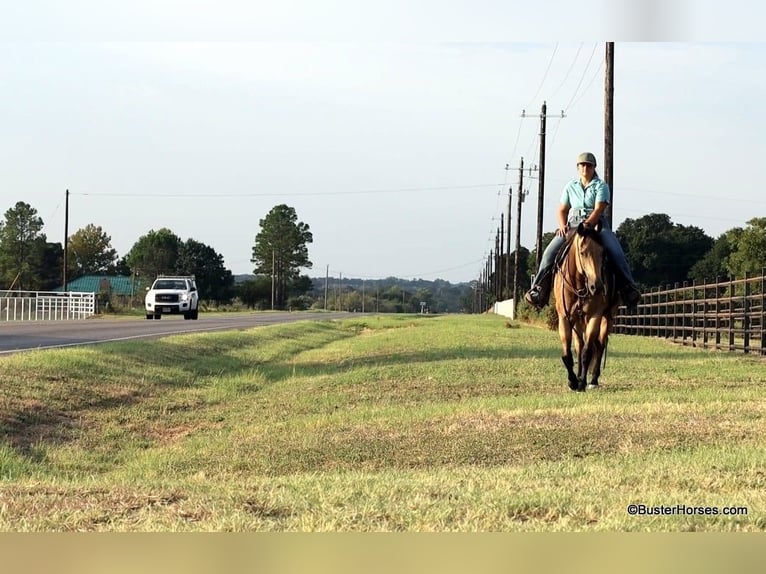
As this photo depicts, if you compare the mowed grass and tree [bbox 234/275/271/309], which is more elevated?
tree [bbox 234/275/271/309]

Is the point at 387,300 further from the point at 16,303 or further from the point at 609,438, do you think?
the point at 609,438

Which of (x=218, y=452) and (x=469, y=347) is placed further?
(x=469, y=347)

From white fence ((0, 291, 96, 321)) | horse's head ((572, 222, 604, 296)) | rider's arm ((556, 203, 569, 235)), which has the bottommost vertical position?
white fence ((0, 291, 96, 321))

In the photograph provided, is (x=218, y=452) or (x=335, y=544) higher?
(x=335, y=544)

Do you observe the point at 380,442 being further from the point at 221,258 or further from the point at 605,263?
the point at 221,258

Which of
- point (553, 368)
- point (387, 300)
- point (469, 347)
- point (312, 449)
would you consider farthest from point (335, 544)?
point (387, 300)

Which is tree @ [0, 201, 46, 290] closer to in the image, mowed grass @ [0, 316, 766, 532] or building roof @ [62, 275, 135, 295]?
building roof @ [62, 275, 135, 295]

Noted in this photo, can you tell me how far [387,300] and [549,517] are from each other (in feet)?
372

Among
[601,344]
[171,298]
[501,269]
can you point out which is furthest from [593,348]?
[501,269]

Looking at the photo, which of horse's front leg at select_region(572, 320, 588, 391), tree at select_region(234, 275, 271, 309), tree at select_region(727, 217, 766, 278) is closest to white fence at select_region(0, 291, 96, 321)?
tree at select_region(234, 275, 271, 309)

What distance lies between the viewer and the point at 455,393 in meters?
12.7

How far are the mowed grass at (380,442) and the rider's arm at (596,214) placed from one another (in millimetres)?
1818

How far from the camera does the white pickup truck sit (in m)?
41.9

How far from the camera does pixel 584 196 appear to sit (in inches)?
337
